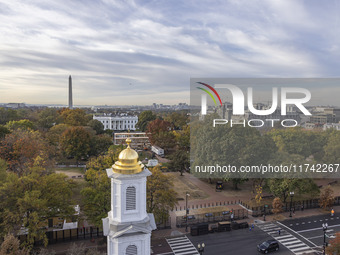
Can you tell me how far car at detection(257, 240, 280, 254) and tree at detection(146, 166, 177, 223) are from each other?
8.81m

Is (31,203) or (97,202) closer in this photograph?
(31,203)

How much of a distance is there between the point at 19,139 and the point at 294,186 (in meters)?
39.0

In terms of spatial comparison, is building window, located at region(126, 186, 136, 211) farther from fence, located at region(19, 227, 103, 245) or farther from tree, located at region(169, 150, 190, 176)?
tree, located at region(169, 150, 190, 176)

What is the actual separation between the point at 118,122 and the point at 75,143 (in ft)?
225

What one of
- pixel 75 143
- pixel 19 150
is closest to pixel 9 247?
pixel 19 150

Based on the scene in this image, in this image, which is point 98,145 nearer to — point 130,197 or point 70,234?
point 70,234

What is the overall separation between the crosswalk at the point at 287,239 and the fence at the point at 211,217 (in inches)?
96.3

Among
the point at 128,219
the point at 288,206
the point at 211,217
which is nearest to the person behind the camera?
the point at 128,219

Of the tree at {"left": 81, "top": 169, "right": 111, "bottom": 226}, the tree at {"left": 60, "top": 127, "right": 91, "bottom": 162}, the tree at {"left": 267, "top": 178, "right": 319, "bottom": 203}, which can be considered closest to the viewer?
the tree at {"left": 81, "top": 169, "right": 111, "bottom": 226}

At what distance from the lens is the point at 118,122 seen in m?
119

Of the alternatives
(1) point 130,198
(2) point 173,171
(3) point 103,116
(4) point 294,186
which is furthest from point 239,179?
(3) point 103,116

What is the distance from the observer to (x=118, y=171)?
11.6 meters

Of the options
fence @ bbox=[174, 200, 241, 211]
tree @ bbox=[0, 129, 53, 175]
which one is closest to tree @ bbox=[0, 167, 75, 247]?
fence @ bbox=[174, 200, 241, 211]

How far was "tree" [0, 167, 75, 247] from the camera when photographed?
2057 cm
